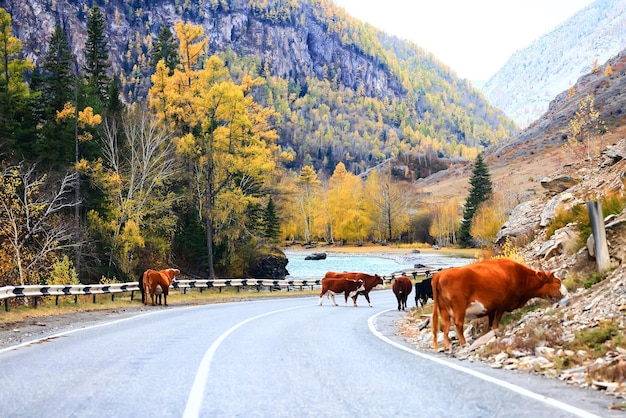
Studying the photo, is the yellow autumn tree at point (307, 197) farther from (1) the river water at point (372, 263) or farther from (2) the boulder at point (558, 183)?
(2) the boulder at point (558, 183)

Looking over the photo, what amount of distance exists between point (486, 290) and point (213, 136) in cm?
2935

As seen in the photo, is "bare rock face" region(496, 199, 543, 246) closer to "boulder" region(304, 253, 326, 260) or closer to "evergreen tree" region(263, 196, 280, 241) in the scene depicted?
"evergreen tree" region(263, 196, 280, 241)

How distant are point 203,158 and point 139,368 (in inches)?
1170

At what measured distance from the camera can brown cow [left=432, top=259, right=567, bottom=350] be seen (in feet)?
30.0

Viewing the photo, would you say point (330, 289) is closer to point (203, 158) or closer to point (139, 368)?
point (203, 158)

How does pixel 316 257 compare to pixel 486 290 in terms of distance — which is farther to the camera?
pixel 316 257

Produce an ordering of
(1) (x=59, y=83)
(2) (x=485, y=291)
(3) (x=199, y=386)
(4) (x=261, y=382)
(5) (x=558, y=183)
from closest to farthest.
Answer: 1. (3) (x=199, y=386)
2. (4) (x=261, y=382)
3. (2) (x=485, y=291)
4. (5) (x=558, y=183)
5. (1) (x=59, y=83)

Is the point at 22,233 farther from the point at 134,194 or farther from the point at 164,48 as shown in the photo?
the point at 164,48

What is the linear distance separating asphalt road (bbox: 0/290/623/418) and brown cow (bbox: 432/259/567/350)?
2.62 ft

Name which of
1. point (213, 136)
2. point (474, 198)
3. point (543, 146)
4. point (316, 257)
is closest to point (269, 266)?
point (213, 136)

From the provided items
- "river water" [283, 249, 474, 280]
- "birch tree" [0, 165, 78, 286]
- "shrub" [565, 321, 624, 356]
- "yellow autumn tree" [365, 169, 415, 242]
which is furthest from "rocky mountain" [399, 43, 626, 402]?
"yellow autumn tree" [365, 169, 415, 242]

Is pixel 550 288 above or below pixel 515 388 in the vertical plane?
above

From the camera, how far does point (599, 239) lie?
9.72 meters

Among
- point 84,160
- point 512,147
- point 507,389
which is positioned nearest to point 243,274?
point 84,160
